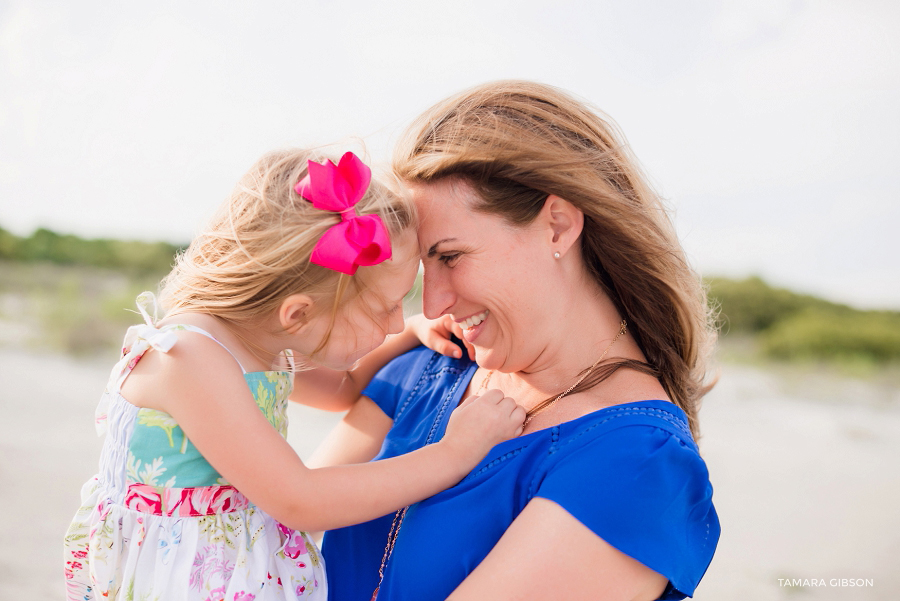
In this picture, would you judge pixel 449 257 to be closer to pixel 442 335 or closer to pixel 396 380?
pixel 442 335

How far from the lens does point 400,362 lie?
7.05 ft

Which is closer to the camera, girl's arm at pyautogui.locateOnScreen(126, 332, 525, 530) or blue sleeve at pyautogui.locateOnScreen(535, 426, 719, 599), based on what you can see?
blue sleeve at pyautogui.locateOnScreen(535, 426, 719, 599)

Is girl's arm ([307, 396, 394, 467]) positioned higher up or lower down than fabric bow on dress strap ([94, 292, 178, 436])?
lower down

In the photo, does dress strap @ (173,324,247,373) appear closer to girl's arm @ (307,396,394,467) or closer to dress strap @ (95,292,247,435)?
dress strap @ (95,292,247,435)

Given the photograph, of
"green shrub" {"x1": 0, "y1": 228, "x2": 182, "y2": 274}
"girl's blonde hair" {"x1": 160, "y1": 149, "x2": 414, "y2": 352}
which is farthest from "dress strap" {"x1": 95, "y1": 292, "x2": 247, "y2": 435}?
"green shrub" {"x1": 0, "y1": 228, "x2": 182, "y2": 274}

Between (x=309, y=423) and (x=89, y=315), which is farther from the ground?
(x=89, y=315)

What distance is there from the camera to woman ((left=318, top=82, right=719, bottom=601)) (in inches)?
53.1

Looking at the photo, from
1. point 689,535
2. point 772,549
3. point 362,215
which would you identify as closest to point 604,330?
point 689,535

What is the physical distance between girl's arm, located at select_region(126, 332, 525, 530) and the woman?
85 millimetres

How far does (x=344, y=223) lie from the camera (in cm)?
161

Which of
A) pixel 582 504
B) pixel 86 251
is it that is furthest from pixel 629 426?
pixel 86 251

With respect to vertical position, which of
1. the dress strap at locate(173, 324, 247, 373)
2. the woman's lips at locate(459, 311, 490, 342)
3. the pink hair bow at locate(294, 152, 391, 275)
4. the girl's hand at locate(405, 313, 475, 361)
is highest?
the pink hair bow at locate(294, 152, 391, 275)

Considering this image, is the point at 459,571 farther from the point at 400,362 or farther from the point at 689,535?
the point at 400,362

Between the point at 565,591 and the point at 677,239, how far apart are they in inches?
42.0
